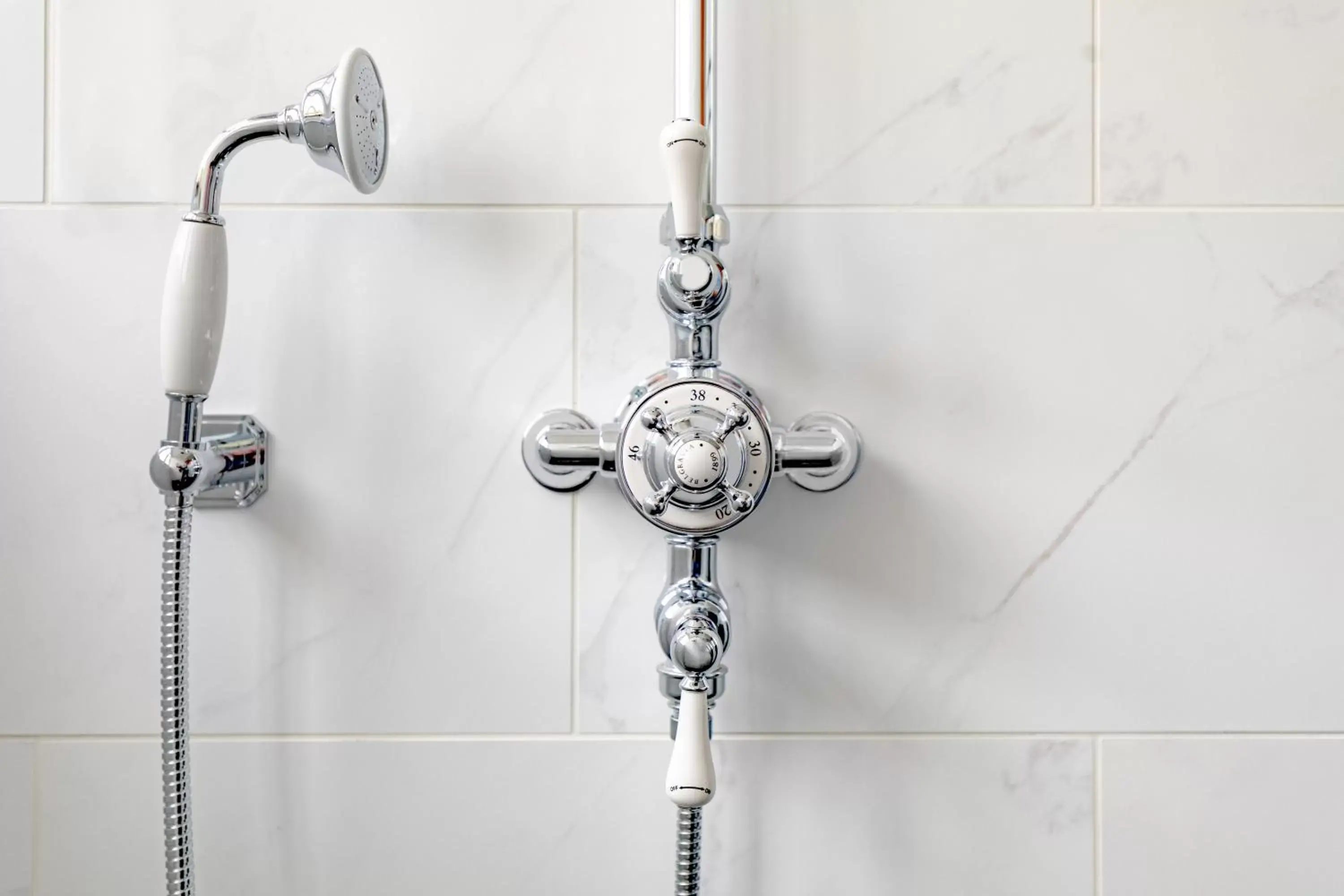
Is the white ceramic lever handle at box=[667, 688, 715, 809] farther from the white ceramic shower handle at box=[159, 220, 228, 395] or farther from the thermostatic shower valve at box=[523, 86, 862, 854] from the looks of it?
the white ceramic shower handle at box=[159, 220, 228, 395]

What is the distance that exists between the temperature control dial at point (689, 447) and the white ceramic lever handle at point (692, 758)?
107 mm

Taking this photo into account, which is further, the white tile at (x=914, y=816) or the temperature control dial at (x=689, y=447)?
the white tile at (x=914, y=816)

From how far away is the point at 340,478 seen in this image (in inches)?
25.0

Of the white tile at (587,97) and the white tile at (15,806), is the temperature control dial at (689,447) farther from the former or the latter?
the white tile at (15,806)

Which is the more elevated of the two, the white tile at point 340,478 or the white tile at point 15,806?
the white tile at point 340,478

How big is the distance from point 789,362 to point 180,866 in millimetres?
519

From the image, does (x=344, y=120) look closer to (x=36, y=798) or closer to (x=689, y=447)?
(x=689, y=447)

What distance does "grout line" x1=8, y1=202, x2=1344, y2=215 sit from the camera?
0.63 metres

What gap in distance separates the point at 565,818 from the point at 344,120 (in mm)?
497

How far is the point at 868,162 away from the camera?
2.08ft

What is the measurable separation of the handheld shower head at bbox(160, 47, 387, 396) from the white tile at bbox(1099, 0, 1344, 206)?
520mm

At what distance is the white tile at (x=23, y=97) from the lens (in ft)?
2.04

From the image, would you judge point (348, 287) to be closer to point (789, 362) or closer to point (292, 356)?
point (292, 356)

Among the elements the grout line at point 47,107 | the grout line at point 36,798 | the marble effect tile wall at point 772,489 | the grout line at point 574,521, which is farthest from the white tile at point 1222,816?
the grout line at point 47,107
